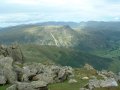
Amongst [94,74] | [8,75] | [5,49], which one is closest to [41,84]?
[8,75]

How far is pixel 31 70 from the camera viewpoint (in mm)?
49500

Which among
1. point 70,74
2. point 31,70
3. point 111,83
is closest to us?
point 111,83

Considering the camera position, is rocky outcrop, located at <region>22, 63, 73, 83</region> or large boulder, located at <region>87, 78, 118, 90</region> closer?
large boulder, located at <region>87, 78, 118, 90</region>

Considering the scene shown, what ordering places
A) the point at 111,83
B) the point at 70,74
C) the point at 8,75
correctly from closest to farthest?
the point at 111,83
the point at 8,75
the point at 70,74

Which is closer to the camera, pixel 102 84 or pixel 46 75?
pixel 102 84

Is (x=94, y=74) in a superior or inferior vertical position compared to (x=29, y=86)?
inferior

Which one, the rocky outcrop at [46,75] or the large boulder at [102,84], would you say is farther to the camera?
the rocky outcrop at [46,75]

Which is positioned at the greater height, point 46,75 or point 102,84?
point 102,84

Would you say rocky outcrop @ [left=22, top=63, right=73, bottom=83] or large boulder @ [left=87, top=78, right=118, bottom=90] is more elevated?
large boulder @ [left=87, top=78, right=118, bottom=90]

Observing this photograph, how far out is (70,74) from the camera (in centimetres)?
5359

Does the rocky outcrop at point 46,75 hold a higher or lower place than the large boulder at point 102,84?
lower

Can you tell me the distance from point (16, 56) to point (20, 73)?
27291 mm

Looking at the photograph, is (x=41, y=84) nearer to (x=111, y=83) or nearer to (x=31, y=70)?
(x=111, y=83)

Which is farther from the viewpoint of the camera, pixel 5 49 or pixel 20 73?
pixel 5 49
